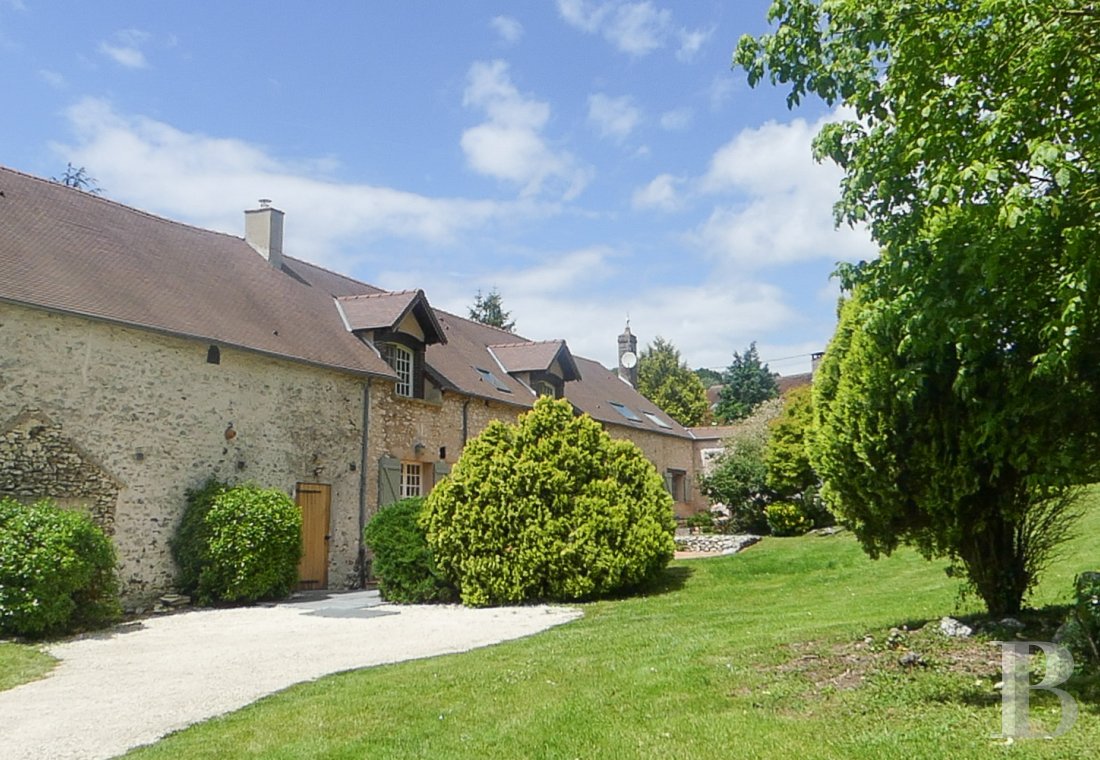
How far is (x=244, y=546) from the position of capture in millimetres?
13758

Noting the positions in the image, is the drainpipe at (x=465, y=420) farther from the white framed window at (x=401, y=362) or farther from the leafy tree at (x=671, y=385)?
the leafy tree at (x=671, y=385)

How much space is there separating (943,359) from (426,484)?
14347 mm

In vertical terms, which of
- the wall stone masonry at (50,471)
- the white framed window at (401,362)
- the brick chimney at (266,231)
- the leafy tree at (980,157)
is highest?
the brick chimney at (266,231)

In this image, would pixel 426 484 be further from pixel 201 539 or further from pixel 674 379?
pixel 674 379

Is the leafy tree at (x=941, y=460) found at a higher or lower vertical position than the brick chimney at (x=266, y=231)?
lower

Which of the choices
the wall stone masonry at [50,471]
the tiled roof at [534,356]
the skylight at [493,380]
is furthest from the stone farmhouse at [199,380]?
the tiled roof at [534,356]

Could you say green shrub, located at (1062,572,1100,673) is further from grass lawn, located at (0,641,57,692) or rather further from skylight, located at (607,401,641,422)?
skylight, located at (607,401,641,422)

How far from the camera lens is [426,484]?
64.6 ft

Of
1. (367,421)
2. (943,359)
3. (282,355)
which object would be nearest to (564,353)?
(367,421)

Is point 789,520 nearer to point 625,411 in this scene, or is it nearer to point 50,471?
point 625,411

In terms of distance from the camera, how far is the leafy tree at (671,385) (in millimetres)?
42925

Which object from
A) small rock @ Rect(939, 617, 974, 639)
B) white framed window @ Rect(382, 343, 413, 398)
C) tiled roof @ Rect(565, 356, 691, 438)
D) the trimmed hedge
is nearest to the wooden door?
Answer: the trimmed hedge

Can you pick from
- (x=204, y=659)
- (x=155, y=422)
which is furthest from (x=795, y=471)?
(x=204, y=659)

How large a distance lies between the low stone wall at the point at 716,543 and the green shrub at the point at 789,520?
3.08 feet
